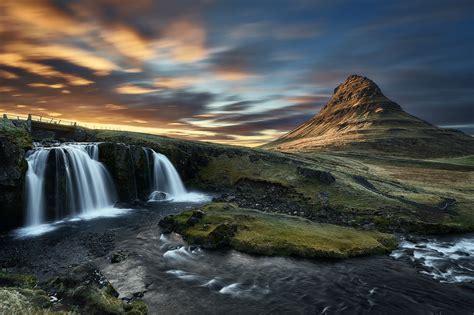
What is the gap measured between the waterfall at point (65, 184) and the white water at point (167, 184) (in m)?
8.81

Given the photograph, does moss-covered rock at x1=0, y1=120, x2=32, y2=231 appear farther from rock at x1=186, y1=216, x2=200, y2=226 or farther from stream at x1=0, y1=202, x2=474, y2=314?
rock at x1=186, y1=216, x2=200, y2=226

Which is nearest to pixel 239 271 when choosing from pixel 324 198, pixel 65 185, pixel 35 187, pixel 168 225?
pixel 168 225

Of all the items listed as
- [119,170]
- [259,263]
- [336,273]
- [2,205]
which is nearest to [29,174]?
[2,205]

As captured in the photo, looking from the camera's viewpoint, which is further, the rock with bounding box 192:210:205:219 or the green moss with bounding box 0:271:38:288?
the rock with bounding box 192:210:205:219

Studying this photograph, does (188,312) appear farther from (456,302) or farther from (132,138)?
(132,138)

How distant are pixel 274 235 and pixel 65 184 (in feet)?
97.3

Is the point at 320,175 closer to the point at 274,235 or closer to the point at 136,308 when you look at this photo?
the point at 274,235

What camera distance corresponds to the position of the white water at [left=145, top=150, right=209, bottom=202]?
5428 centimetres

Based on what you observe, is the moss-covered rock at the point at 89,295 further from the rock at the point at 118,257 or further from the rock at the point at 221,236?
the rock at the point at 221,236

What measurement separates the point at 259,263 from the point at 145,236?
13.1m

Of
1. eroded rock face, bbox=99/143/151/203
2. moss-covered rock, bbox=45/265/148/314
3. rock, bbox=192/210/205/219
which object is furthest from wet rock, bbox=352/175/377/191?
moss-covered rock, bbox=45/265/148/314

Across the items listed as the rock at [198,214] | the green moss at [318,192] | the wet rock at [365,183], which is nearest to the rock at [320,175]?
the green moss at [318,192]

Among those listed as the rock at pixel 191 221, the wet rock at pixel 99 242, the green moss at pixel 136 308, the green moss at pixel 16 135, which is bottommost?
the wet rock at pixel 99 242

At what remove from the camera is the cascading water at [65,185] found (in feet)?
128
